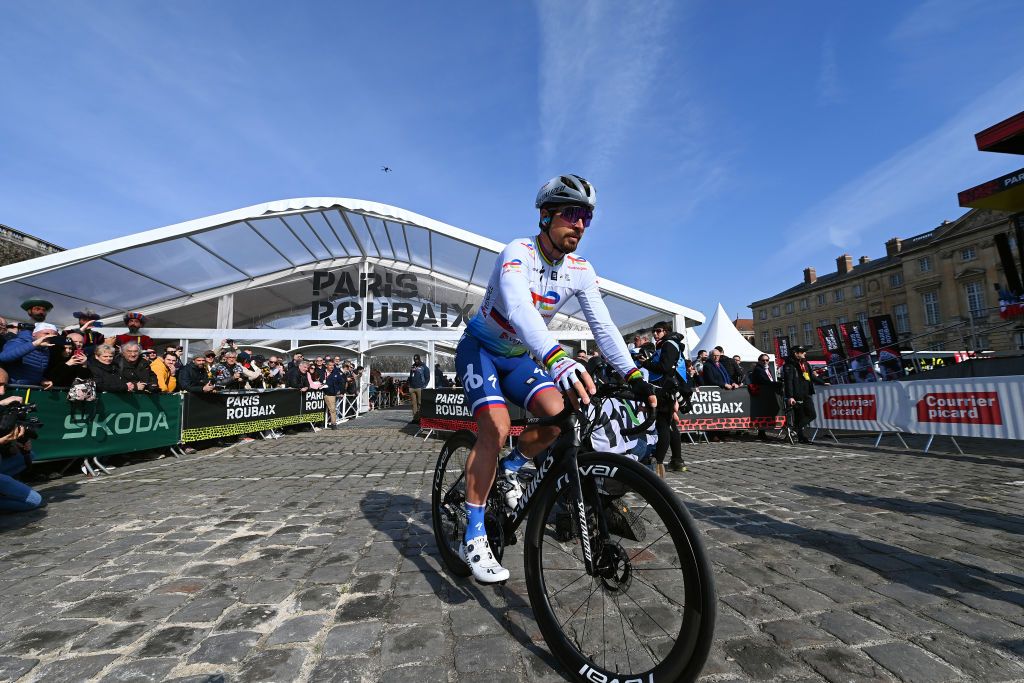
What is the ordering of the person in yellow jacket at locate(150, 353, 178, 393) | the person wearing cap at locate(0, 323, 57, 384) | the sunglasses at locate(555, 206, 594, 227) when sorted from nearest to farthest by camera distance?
the sunglasses at locate(555, 206, 594, 227), the person wearing cap at locate(0, 323, 57, 384), the person in yellow jacket at locate(150, 353, 178, 393)

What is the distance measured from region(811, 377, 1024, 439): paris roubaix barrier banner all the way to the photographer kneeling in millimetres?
12288

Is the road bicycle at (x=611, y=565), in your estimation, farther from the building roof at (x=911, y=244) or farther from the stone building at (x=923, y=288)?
the building roof at (x=911, y=244)

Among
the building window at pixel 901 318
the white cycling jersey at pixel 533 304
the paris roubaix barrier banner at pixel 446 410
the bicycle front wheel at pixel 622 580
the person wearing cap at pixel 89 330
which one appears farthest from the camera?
the building window at pixel 901 318

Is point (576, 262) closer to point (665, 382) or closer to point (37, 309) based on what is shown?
point (665, 382)

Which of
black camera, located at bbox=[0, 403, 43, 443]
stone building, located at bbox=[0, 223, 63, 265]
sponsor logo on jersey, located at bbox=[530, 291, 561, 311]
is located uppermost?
stone building, located at bbox=[0, 223, 63, 265]

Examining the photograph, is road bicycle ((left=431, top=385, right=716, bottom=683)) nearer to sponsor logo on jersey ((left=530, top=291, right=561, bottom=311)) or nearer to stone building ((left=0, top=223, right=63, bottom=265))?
sponsor logo on jersey ((left=530, top=291, right=561, bottom=311))

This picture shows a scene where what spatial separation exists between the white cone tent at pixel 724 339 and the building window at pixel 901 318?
47.8 metres

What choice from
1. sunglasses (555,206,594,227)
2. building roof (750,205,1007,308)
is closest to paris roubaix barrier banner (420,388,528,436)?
sunglasses (555,206,594,227)

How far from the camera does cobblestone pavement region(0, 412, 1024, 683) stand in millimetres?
1924

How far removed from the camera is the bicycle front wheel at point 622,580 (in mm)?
1546

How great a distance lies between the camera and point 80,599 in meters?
2.61

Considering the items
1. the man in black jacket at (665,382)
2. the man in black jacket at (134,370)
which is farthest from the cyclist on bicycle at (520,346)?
the man in black jacket at (134,370)

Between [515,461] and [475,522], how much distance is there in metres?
0.39

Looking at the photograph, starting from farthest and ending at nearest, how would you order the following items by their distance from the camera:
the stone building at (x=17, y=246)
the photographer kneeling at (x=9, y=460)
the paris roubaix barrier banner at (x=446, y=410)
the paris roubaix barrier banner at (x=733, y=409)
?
the stone building at (x=17, y=246) → the paris roubaix barrier banner at (x=733, y=409) → the paris roubaix barrier banner at (x=446, y=410) → the photographer kneeling at (x=9, y=460)
